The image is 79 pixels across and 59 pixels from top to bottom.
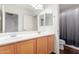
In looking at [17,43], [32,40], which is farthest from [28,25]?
[17,43]

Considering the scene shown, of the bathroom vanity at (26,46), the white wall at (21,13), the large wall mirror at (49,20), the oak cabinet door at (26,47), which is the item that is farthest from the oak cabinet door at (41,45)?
the large wall mirror at (49,20)

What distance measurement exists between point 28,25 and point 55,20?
667 millimetres

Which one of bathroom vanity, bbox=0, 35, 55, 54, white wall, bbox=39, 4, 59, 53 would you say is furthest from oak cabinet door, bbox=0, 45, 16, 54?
white wall, bbox=39, 4, 59, 53

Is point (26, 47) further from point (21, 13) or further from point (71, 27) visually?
point (71, 27)

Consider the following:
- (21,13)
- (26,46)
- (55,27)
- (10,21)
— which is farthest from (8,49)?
(55,27)

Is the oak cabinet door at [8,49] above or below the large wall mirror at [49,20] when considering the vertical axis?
below

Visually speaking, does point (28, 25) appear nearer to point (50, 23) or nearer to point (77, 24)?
point (50, 23)

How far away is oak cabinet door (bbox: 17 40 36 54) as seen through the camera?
1174 mm

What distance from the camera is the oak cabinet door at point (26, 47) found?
1.17 metres

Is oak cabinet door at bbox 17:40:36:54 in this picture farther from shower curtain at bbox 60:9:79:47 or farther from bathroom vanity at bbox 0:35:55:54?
shower curtain at bbox 60:9:79:47

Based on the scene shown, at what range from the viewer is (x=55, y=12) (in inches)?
82.4

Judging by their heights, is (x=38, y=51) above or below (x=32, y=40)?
below

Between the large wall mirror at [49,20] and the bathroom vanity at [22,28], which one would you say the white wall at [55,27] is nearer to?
the large wall mirror at [49,20]

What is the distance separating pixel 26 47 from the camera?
50.5 inches
